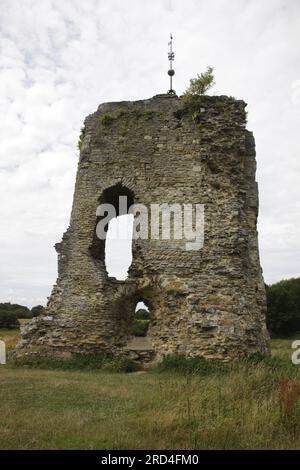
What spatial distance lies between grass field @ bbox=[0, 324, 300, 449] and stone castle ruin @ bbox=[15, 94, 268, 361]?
2916mm

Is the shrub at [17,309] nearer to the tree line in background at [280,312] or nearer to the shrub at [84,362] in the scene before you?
the tree line in background at [280,312]

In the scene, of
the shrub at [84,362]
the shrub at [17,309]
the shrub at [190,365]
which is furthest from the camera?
the shrub at [17,309]

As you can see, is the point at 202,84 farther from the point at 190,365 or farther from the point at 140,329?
the point at 140,329

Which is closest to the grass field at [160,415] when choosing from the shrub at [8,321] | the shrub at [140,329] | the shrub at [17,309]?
the shrub at [140,329]

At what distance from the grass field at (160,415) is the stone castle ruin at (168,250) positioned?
2916mm

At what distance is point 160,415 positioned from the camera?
198 inches

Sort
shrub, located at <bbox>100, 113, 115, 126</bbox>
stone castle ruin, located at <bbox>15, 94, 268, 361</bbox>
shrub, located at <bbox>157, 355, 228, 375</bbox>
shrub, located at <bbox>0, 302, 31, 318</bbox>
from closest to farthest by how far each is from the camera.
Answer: shrub, located at <bbox>157, 355, 228, 375</bbox>, stone castle ruin, located at <bbox>15, 94, 268, 361</bbox>, shrub, located at <bbox>100, 113, 115, 126</bbox>, shrub, located at <bbox>0, 302, 31, 318</bbox>

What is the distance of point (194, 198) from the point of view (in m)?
10.8

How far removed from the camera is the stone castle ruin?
10.1 m

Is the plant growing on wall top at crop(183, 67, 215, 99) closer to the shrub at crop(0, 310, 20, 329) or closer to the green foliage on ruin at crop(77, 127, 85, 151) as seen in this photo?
the green foliage on ruin at crop(77, 127, 85, 151)

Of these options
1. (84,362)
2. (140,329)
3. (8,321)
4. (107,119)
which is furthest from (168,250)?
(8,321)

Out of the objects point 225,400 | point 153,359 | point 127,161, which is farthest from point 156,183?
point 225,400

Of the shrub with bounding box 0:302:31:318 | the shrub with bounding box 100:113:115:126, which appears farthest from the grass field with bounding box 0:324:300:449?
the shrub with bounding box 0:302:31:318

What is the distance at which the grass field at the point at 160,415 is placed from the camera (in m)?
4.41
